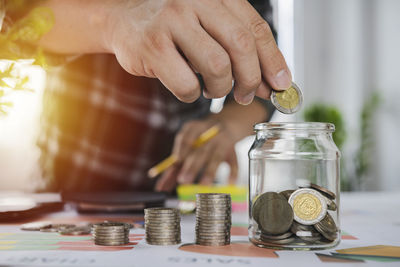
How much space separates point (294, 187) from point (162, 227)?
0.25 metres

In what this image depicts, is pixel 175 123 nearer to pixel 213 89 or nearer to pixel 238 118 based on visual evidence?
pixel 238 118

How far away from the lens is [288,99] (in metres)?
0.86

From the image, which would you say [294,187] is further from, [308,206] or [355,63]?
[355,63]

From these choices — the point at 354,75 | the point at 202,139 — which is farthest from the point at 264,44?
the point at 354,75

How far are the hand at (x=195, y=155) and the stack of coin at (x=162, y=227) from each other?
809mm

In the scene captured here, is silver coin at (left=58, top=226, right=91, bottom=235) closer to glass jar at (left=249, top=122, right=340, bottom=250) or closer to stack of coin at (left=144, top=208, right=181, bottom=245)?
stack of coin at (left=144, top=208, right=181, bottom=245)

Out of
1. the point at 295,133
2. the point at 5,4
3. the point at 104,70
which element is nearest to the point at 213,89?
the point at 295,133

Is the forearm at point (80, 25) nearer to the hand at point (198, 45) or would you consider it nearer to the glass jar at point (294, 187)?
the hand at point (198, 45)

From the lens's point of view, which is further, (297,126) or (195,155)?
(195,155)

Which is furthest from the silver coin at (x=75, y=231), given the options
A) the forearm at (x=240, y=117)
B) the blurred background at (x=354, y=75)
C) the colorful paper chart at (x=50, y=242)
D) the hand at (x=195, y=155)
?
the blurred background at (x=354, y=75)

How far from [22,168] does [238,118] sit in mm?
2393

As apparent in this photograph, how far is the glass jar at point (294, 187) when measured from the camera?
0.70m

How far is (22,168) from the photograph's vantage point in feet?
11.4

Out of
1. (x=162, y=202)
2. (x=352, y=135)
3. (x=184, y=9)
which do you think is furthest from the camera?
(x=352, y=135)
